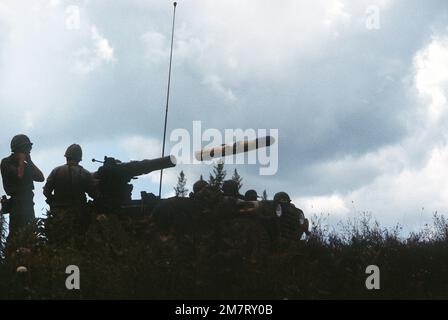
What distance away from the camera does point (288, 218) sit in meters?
12.9

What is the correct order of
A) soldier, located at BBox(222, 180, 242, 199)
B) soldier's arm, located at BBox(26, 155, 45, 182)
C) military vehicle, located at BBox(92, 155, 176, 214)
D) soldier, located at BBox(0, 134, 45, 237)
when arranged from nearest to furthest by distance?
soldier, located at BBox(222, 180, 242, 199), soldier, located at BBox(0, 134, 45, 237), soldier's arm, located at BBox(26, 155, 45, 182), military vehicle, located at BBox(92, 155, 176, 214)

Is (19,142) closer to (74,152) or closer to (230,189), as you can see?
(74,152)

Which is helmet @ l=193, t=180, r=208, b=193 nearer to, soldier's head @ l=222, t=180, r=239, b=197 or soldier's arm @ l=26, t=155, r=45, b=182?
soldier's head @ l=222, t=180, r=239, b=197

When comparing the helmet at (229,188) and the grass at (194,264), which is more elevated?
the helmet at (229,188)

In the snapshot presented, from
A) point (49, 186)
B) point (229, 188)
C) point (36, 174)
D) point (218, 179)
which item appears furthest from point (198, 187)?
point (218, 179)

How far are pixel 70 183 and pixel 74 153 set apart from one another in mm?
574

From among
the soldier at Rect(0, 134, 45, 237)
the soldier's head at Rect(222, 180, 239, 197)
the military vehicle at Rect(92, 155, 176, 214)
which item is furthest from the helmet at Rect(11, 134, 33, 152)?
the soldier's head at Rect(222, 180, 239, 197)

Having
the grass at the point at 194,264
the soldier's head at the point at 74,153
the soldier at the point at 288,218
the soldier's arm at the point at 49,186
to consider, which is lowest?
the grass at the point at 194,264

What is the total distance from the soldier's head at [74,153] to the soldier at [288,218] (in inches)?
147

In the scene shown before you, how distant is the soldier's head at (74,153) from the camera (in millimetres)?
13016

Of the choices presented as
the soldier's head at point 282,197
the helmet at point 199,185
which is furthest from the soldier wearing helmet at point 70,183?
the soldier's head at point 282,197

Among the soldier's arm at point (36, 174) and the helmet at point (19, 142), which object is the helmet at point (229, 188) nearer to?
the soldier's arm at point (36, 174)

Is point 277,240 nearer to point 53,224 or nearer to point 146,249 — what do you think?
point 146,249

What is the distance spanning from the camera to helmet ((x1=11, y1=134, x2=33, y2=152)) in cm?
1276
